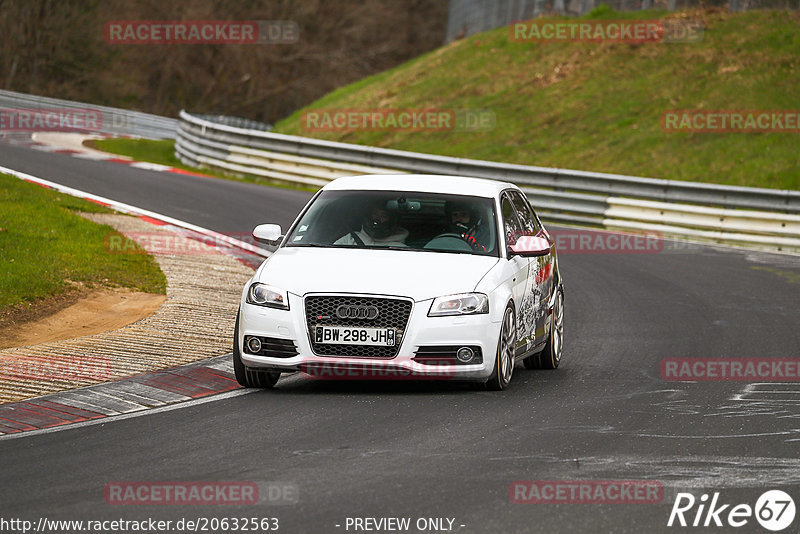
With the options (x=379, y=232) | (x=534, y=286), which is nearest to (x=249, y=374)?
(x=379, y=232)

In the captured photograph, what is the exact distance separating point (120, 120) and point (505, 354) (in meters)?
34.4

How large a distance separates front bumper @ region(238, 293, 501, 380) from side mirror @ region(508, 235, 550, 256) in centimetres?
91

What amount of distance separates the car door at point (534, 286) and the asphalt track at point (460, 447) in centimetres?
41

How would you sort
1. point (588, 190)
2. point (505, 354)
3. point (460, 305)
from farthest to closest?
1. point (588, 190)
2. point (505, 354)
3. point (460, 305)

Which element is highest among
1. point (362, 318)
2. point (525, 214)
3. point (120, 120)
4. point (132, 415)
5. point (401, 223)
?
point (120, 120)

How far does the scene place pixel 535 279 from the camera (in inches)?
410

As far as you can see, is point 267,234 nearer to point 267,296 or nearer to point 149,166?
point 267,296

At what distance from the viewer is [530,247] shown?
9.77m

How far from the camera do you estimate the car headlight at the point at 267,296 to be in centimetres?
892

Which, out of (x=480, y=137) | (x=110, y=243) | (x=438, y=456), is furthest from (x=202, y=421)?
(x=480, y=137)

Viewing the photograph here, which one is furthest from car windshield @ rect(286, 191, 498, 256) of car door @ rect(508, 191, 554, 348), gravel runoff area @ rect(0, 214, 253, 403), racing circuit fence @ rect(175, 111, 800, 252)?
racing circuit fence @ rect(175, 111, 800, 252)

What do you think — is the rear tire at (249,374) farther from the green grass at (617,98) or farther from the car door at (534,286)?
the green grass at (617,98)

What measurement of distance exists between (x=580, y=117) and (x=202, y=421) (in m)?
24.6

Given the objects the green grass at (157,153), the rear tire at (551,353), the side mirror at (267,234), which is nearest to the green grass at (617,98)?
the green grass at (157,153)
